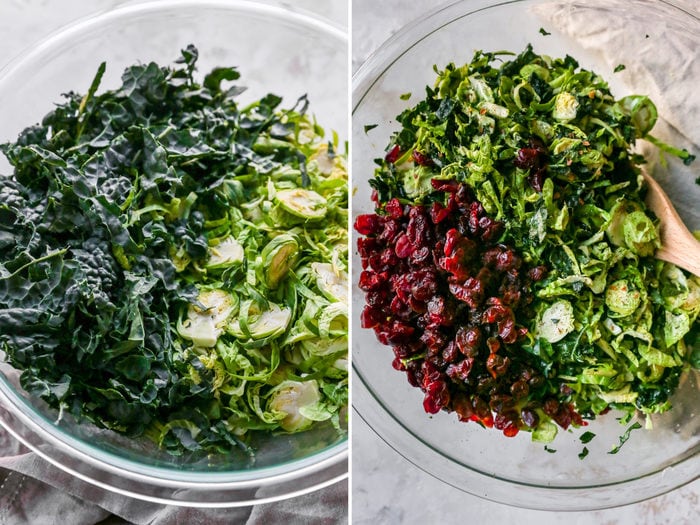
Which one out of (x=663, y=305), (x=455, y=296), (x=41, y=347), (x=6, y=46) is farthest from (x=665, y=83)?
(x=6, y=46)

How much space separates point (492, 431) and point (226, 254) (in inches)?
35.2

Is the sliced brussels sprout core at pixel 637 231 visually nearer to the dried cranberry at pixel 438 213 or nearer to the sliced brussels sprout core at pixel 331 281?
the dried cranberry at pixel 438 213

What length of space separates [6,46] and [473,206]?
6.23 ft

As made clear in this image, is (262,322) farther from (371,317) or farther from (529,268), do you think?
(529,268)

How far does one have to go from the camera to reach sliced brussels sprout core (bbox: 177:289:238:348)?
2.08 meters

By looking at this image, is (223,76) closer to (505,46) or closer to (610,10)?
(505,46)

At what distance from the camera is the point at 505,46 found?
2010 mm

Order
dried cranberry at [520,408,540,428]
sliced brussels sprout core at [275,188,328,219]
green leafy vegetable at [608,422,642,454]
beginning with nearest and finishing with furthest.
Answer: dried cranberry at [520,408,540,428], green leafy vegetable at [608,422,642,454], sliced brussels sprout core at [275,188,328,219]

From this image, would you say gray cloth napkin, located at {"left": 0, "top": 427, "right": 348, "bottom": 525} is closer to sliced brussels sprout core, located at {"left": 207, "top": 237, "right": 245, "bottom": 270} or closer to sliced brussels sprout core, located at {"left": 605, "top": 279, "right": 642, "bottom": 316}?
Result: sliced brussels sprout core, located at {"left": 207, "top": 237, "right": 245, "bottom": 270}

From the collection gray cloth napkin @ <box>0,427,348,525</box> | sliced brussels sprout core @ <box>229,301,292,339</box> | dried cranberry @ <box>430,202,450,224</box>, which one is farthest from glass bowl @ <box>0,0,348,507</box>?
dried cranberry @ <box>430,202,450,224</box>

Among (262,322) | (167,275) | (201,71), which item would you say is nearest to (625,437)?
(262,322)

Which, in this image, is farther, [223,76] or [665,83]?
[223,76]

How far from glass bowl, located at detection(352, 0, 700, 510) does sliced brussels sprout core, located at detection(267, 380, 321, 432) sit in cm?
20

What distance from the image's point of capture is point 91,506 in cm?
238
